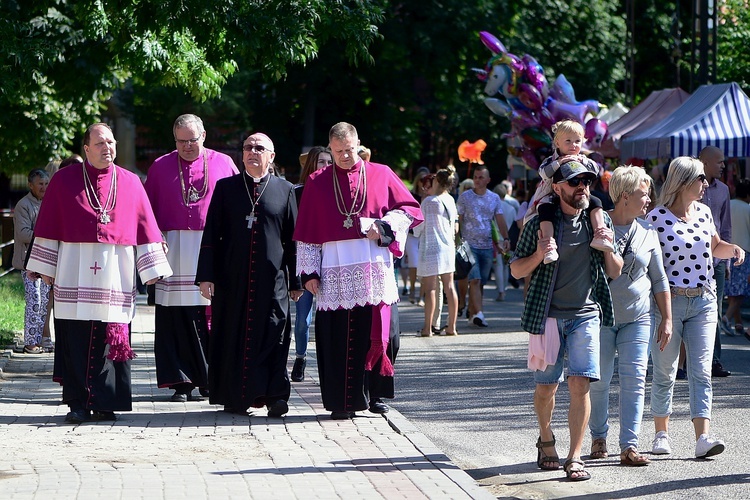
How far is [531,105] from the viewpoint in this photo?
21.0 meters

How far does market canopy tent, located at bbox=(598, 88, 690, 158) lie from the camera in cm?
2105

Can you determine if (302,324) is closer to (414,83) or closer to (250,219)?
(250,219)

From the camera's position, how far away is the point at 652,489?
6.68 meters

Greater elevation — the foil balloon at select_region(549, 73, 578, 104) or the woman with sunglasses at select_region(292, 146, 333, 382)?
the foil balloon at select_region(549, 73, 578, 104)

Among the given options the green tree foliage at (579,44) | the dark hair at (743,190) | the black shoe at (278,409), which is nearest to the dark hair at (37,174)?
the black shoe at (278,409)

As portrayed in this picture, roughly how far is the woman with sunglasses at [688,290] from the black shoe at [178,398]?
11.9 feet

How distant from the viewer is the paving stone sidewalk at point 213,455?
6418mm

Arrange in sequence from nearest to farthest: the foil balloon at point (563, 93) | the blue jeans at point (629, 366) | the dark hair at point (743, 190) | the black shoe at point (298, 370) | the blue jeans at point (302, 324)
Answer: the blue jeans at point (629, 366), the black shoe at point (298, 370), the blue jeans at point (302, 324), the dark hair at point (743, 190), the foil balloon at point (563, 93)

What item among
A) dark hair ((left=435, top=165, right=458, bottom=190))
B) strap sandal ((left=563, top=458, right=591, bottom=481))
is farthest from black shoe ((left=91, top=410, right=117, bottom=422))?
dark hair ((left=435, top=165, right=458, bottom=190))

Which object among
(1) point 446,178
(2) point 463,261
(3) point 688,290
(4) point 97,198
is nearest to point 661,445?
(3) point 688,290

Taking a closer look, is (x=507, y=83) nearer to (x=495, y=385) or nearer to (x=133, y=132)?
(x=495, y=385)

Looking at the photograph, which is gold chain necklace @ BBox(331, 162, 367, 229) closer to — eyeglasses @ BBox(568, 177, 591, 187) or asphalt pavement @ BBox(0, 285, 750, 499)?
asphalt pavement @ BBox(0, 285, 750, 499)

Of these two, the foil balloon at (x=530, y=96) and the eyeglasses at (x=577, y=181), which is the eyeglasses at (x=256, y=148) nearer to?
the eyeglasses at (x=577, y=181)

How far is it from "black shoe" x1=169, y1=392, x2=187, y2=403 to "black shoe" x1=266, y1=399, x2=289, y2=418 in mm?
1061
